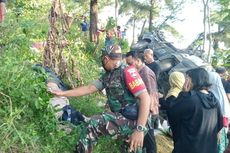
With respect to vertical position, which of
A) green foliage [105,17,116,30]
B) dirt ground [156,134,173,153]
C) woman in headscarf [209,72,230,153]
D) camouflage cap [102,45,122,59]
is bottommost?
dirt ground [156,134,173,153]

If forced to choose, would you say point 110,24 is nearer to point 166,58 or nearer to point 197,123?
point 166,58

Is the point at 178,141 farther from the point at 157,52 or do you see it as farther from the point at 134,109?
the point at 157,52

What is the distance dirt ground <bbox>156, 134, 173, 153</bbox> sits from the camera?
6133 mm

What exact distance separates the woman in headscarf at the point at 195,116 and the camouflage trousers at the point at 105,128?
50 centimetres

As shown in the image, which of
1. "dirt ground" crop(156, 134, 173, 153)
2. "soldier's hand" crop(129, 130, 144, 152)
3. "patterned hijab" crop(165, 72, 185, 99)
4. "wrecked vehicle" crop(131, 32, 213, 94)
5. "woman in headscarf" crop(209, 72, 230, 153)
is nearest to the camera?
"soldier's hand" crop(129, 130, 144, 152)

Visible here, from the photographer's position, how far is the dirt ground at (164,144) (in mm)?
6133

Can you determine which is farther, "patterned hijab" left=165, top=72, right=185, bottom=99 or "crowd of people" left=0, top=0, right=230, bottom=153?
"patterned hijab" left=165, top=72, right=185, bottom=99

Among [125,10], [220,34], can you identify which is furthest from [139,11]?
[220,34]

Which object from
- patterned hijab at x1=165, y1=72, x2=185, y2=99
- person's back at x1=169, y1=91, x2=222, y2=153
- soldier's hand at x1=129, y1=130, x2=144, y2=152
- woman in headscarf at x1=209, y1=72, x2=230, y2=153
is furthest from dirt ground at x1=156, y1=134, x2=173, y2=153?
soldier's hand at x1=129, y1=130, x2=144, y2=152

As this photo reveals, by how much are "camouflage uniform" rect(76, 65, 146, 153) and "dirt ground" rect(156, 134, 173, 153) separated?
222cm

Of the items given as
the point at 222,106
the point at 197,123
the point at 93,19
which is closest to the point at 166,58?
the point at 222,106

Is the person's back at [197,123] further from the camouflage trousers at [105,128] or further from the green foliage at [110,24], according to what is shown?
the green foliage at [110,24]

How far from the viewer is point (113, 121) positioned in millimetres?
3967

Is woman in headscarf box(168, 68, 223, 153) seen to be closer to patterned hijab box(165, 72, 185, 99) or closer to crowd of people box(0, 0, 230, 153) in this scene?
crowd of people box(0, 0, 230, 153)
